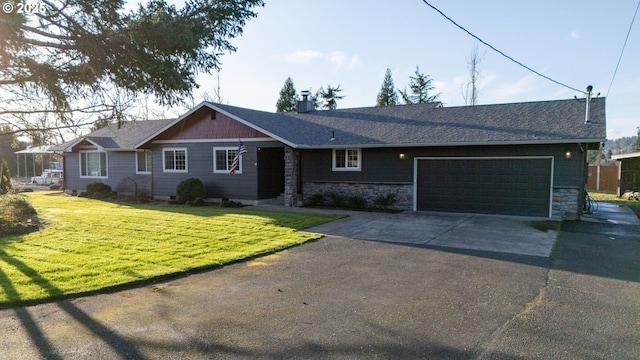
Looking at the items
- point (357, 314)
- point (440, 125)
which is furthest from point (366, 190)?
point (357, 314)

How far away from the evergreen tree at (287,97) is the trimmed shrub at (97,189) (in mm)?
23491

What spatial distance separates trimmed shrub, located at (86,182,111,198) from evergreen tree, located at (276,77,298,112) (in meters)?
23.5

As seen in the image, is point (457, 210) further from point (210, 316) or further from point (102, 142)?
point (102, 142)

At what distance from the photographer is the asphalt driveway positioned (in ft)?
12.9

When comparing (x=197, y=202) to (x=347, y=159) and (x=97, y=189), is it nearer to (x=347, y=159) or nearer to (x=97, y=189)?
(x=347, y=159)

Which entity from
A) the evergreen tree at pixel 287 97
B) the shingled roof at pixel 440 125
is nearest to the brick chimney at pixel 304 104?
the shingled roof at pixel 440 125

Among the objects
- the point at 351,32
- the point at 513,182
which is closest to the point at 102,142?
the point at 351,32

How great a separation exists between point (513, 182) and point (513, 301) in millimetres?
9445

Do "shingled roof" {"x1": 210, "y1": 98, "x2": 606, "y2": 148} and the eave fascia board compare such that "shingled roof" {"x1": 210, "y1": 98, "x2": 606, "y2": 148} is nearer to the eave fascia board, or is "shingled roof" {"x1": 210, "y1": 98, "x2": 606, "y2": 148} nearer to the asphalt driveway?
the eave fascia board

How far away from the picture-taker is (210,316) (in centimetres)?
484

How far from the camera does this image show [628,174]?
23.3 m

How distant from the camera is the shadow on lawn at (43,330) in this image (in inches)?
153

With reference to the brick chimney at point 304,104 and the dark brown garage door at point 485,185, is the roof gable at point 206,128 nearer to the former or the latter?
the brick chimney at point 304,104

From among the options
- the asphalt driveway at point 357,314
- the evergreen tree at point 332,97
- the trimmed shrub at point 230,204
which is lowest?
the asphalt driveway at point 357,314
